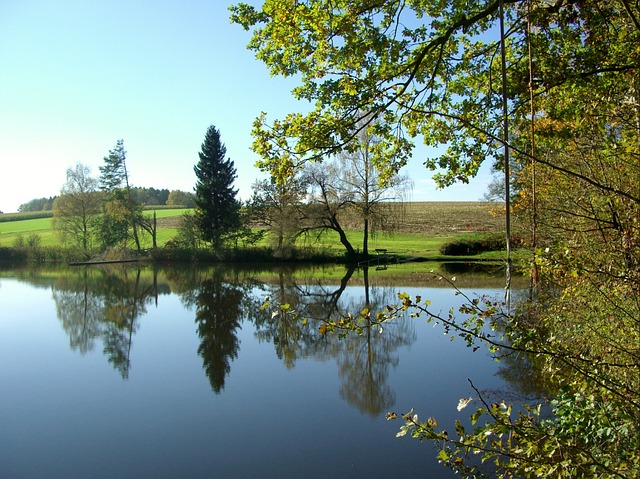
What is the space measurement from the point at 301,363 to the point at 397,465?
4.57 metres

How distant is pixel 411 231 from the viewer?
145 ft

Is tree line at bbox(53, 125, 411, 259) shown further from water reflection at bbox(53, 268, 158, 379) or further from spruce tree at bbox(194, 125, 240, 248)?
water reflection at bbox(53, 268, 158, 379)

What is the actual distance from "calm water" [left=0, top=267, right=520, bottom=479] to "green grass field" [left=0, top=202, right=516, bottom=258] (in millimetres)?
16781

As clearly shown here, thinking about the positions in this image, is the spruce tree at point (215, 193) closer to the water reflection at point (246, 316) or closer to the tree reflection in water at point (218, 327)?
the water reflection at point (246, 316)

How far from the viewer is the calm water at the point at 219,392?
618cm

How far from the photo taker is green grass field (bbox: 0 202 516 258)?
33.8m

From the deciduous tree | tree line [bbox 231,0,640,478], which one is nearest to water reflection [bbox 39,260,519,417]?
tree line [bbox 231,0,640,478]

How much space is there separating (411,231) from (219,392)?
121 ft

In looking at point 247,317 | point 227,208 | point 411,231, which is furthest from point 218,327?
point 411,231

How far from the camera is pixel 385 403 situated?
7.82 metres

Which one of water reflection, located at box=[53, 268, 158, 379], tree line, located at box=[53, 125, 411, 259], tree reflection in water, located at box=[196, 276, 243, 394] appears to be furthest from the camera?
Result: tree line, located at box=[53, 125, 411, 259]

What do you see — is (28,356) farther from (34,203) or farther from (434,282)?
(34,203)

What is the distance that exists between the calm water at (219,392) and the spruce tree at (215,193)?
1853cm

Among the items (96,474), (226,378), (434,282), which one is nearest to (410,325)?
(226,378)
